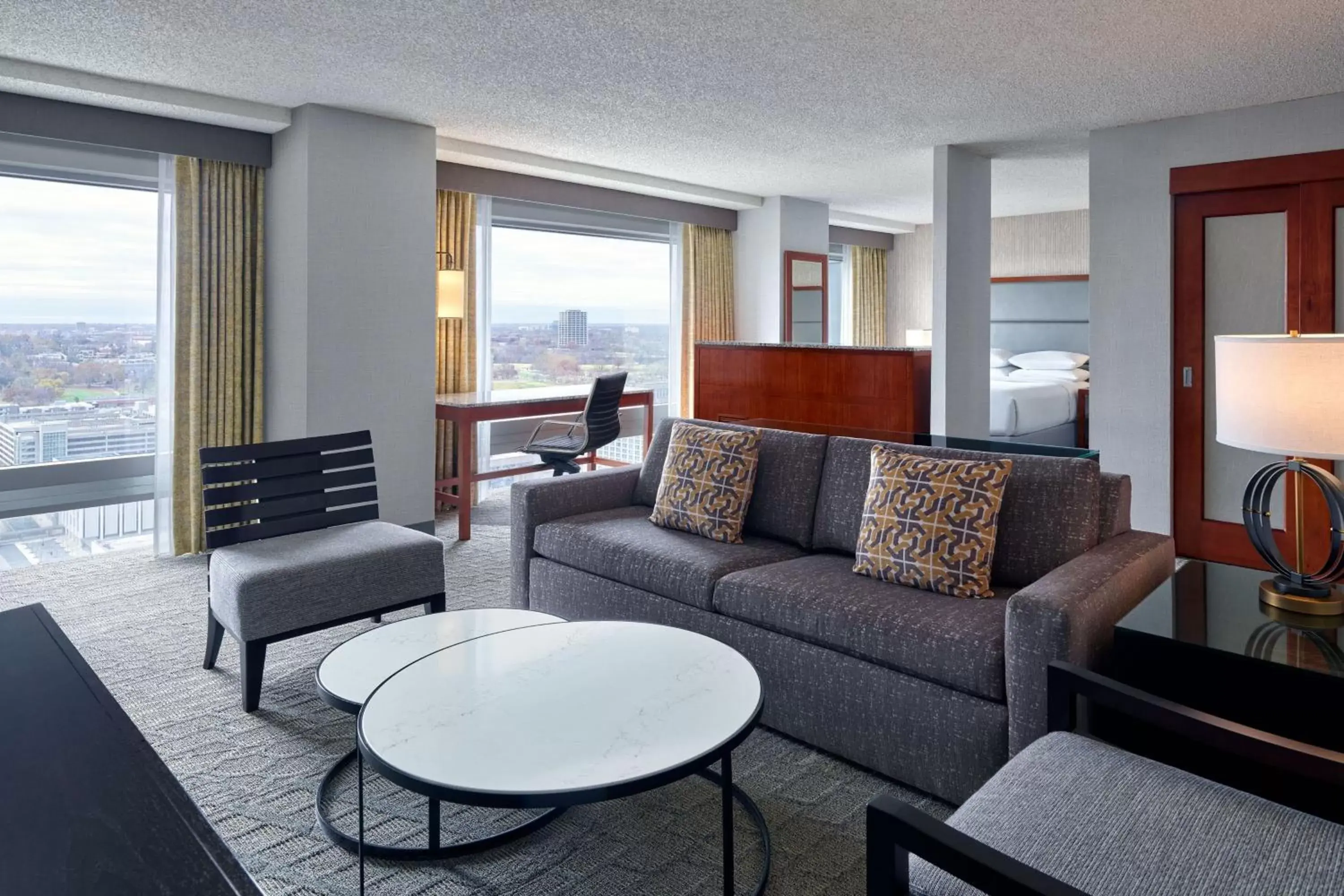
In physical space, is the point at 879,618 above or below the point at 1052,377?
below

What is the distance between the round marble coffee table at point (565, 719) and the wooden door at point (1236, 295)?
11.4ft

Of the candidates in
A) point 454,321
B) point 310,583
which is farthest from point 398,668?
point 454,321

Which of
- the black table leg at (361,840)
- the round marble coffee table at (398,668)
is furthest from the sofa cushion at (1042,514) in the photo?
the black table leg at (361,840)

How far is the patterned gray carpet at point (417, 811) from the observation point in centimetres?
180

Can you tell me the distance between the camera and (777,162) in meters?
5.75

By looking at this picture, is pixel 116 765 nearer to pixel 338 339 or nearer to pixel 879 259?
pixel 338 339

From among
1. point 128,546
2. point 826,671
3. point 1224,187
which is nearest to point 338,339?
point 128,546

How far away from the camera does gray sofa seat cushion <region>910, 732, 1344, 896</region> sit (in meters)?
1.15

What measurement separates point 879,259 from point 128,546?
7450 millimetres

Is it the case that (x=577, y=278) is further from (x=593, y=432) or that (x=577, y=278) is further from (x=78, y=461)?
(x=78, y=461)

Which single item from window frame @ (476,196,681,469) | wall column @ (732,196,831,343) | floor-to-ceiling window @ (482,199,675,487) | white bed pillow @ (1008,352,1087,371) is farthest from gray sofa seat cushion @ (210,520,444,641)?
white bed pillow @ (1008,352,1087,371)

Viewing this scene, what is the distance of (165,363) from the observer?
4391 millimetres

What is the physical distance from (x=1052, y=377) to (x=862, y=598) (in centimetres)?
613

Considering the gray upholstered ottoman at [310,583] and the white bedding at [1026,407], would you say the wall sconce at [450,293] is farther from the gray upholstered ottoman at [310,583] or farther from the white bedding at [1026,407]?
the white bedding at [1026,407]
